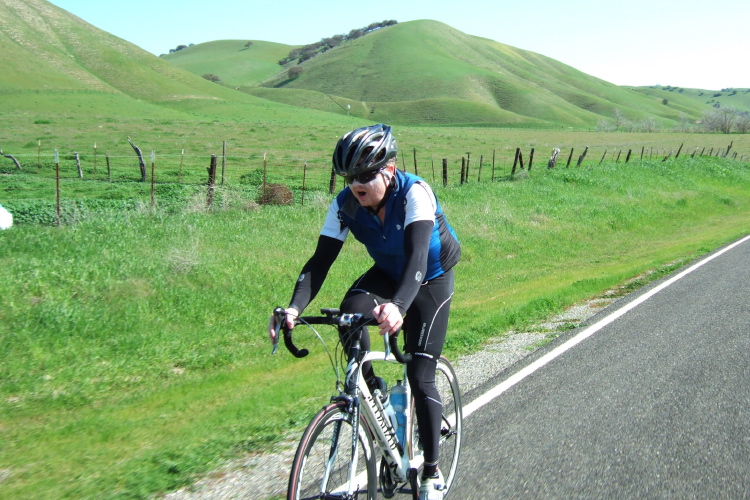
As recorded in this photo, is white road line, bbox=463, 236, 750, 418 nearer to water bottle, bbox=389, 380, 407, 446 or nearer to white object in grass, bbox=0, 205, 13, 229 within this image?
water bottle, bbox=389, 380, 407, 446

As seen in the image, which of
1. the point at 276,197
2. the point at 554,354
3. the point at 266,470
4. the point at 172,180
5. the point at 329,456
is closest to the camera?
the point at 329,456

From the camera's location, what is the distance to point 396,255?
3.80 meters

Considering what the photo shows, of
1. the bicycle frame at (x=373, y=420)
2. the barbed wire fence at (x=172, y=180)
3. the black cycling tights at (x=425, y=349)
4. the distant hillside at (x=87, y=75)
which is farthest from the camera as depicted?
the distant hillside at (x=87, y=75)

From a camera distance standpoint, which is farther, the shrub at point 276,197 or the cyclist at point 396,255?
the shrub at point 276,197

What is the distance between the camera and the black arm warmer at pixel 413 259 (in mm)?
3285

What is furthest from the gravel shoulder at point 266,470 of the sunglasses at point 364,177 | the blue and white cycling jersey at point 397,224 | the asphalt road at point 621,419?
the sunglasses at point 364,177

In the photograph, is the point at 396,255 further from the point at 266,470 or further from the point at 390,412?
the point at 266,470

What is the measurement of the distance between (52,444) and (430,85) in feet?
598

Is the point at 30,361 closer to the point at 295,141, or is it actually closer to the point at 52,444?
the point at 52,444

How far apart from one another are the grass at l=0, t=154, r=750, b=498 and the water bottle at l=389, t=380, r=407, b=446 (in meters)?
1.40

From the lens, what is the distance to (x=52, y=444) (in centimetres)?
536

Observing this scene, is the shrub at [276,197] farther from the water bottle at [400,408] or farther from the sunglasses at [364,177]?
the sunglasses at [364,177]

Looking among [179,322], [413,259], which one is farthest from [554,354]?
[179,322]

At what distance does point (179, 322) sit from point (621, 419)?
5947 millimetres
